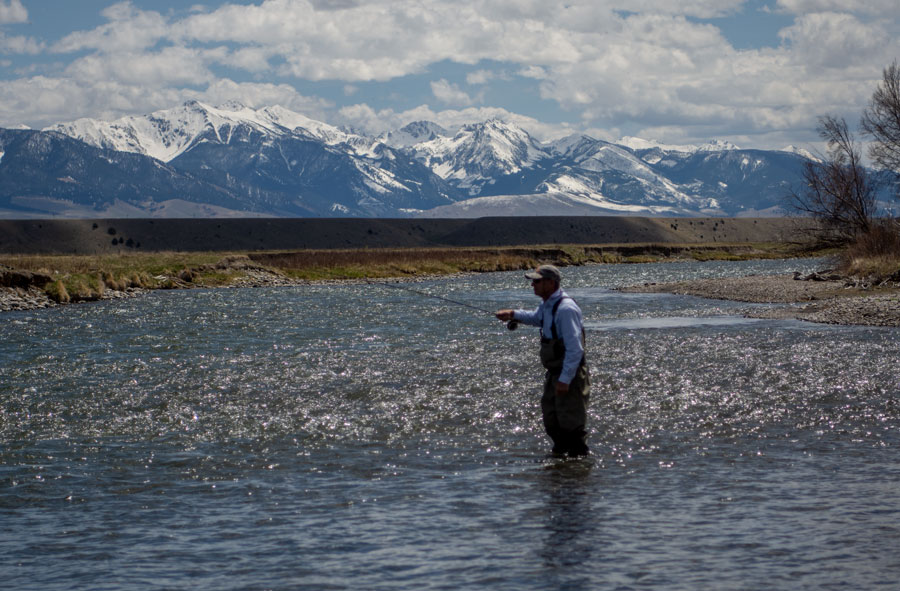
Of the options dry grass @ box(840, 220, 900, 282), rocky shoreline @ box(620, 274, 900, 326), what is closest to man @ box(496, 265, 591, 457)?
rocky shoreline @ box(620, 274, 900, 326)

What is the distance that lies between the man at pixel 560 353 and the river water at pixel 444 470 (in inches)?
28.0

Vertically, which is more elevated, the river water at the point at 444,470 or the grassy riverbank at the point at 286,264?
the grassy riverbank at the point at 286,264

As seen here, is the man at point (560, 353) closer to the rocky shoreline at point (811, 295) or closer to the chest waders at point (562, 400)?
the chest waders at point (562, 400)

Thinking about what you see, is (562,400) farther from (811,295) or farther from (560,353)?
(811,295)

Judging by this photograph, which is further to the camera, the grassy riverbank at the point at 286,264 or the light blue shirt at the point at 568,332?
the grassy riverbank at the point at 286,264

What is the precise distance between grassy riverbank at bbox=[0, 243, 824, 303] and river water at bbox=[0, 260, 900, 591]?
32631mm

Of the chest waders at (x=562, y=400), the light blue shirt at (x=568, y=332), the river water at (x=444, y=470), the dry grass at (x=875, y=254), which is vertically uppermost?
the dry grass at (x=875, y=254)

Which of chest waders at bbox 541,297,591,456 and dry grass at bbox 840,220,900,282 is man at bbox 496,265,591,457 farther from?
dry grass at bbox 840,220,900,282

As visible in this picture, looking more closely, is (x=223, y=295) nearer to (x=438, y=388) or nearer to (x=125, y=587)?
(x=438, y=388)

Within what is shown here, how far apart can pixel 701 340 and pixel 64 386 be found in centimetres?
1774

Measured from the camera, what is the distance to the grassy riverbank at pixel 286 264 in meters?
59.0

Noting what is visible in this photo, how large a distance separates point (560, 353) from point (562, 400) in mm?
653

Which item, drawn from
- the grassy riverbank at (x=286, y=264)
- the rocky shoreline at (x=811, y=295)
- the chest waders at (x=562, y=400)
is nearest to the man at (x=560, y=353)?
the chest waders at (x=562, y=400)

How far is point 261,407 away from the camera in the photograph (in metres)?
19.4
